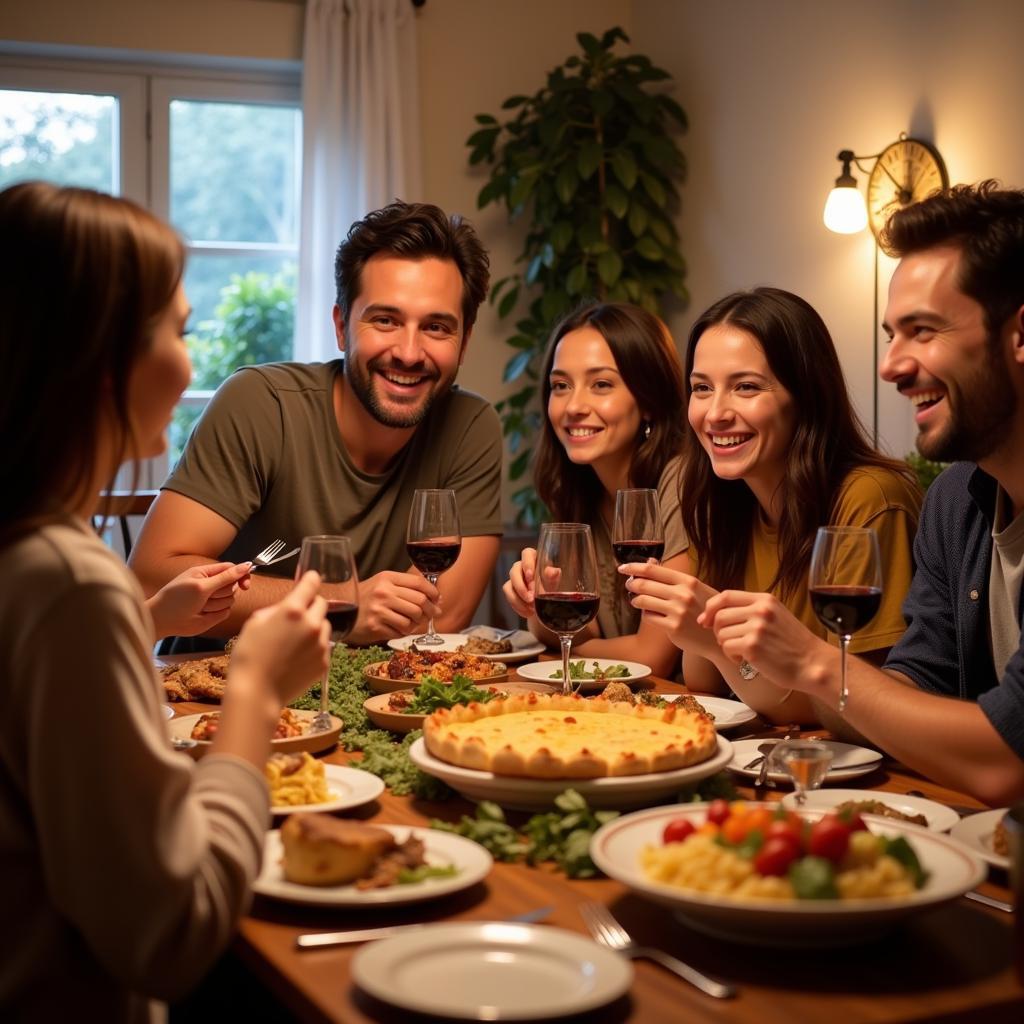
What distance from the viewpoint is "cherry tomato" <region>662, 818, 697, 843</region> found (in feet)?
4.00

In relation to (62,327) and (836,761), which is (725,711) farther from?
(62,327)

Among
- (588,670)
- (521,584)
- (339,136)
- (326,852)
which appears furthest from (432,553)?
(339,136)

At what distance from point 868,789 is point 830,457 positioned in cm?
102

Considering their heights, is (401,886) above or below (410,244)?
below

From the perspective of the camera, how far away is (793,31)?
4930 mm

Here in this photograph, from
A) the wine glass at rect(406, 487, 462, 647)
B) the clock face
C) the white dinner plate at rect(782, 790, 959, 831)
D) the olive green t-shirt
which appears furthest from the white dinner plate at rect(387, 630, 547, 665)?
the clock face

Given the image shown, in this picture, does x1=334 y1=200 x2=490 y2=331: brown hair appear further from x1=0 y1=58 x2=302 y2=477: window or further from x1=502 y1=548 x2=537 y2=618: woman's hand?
x1=0 y1=58 x2=302 y2=477: window

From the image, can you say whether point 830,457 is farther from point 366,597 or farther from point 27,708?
point 27,708

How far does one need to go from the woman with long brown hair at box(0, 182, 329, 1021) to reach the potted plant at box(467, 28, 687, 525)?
4.24 m

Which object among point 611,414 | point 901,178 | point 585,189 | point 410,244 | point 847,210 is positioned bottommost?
point 611,414

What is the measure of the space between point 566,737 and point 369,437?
1.87m

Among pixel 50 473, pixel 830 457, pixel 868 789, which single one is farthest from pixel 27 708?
pixel 830 457

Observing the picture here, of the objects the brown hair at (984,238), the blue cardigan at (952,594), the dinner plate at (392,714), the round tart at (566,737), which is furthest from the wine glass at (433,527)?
the brown hair at (984,238)

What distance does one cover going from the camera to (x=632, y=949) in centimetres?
112
